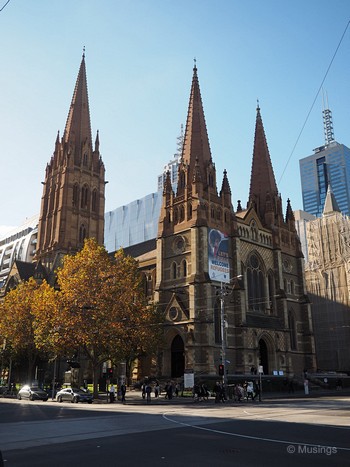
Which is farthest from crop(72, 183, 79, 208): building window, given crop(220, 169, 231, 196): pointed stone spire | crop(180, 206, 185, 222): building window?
crop(220, 169, 231, 196): pointed stone spire

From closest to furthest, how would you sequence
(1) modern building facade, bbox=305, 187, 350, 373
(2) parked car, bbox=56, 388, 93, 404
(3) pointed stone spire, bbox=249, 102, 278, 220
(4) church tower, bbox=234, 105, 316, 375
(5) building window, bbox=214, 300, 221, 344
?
(2) parked car, bbox=56, 388, 93, 404
(5) building window, bbox=214, 300, 221, 344
(4) church tower, bbox=234, 105, 316, 375
(3) pointed stone spire, bbox=249, 102, 278, 220
(1) modern building facade, bbox=305, 187, 350, 373

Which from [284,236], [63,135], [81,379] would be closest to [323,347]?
[284,236]

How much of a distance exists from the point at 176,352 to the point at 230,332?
20.1ft

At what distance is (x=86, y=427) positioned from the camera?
1681 centimetres

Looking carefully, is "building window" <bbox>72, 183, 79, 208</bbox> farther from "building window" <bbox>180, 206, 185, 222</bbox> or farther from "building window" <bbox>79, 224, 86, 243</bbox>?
"building window" <bbox>180, 206, 185, 222</bbox>

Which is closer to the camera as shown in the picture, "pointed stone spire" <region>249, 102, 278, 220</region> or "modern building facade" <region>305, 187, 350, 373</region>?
"pointed stone spire" <region>249, 102, 278, 220</region>

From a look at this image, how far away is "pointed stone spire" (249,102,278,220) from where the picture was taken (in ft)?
206

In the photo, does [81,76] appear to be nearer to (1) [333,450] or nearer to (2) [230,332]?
(2) [230,332]

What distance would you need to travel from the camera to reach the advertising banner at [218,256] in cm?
4794

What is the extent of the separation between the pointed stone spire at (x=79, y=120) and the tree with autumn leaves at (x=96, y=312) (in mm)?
33964

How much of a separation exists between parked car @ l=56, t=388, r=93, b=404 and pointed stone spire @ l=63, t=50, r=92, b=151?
44401 millimetres

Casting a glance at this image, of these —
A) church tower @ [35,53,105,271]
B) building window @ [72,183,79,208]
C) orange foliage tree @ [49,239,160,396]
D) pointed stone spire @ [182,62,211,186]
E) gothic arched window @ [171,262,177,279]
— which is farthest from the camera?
building window @ [72,183,79,208]

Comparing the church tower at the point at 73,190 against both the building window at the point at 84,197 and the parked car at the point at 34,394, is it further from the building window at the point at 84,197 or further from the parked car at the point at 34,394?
the parked car at the point at 34,394

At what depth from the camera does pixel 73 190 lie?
2810 inches
